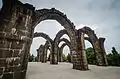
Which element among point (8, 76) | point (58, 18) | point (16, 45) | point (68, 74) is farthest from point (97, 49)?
point (8, 76)

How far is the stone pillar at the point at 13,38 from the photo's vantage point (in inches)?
97.0

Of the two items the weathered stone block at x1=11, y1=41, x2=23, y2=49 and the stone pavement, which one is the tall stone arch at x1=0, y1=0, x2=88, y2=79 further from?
the stone pavement

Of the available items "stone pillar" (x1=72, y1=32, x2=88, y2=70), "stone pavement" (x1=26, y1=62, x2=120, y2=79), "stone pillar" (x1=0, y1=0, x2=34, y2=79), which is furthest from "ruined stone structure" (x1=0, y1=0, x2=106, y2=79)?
"stone pillar" (x1=72, y1=32, x2=88, y2=70)

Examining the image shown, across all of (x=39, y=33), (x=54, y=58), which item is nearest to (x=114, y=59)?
(x=54, y=58)

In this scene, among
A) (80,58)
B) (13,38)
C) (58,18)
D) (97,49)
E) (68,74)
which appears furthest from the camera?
(97,49)

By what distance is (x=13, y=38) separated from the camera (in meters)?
2.74

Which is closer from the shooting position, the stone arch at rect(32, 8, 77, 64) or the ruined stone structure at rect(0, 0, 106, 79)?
the ruined stone structure at rect(0, 0, 106, 79)

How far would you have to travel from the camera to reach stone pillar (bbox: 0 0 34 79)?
2.46 meters

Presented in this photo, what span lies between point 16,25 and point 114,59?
15.5 metres

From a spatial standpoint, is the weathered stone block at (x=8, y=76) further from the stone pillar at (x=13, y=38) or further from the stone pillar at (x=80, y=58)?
the stone pillar at (x=80, y=58)

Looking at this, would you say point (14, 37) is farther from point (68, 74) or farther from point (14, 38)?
point (68, 74)

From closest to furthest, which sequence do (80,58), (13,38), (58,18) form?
(13,38), (80,58), (58,18)

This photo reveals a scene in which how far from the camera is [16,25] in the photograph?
2.97 meters

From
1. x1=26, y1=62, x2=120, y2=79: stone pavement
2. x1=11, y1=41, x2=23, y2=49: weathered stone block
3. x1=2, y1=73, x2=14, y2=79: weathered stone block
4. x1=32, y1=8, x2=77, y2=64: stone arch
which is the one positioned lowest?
x1=26, y1=62, x2=120, y2=79: stone pavement
